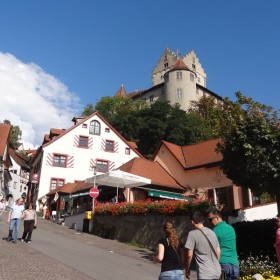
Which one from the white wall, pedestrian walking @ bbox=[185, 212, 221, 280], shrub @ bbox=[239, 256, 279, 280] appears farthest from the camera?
the white wall

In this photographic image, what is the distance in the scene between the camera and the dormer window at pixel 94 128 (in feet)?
147

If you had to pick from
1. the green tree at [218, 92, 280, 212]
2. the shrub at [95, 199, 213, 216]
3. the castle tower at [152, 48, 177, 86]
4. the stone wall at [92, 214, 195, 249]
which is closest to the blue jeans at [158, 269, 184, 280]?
the green tree at [218, 92, 280, 212]

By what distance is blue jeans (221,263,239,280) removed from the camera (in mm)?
6266

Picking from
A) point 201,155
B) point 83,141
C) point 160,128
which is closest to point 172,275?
point 201,155

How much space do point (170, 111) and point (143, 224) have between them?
35.7 m

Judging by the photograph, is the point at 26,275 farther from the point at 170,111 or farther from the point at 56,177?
the point at 170,111

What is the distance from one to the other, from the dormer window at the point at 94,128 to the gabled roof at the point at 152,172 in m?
15.4

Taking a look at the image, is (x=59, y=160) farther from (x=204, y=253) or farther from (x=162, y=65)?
(x=162, y=65)

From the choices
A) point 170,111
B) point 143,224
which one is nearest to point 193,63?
point 170,111

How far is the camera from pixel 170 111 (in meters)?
53.0

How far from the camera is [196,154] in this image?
32031 mm

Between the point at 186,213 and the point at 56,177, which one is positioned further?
the point at 56,177

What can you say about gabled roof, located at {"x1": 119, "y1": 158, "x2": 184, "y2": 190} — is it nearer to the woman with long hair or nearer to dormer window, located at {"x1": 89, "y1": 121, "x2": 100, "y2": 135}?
dormer window, located at {"x1": 89, "y1": 121, "x2": 100, "y2": 135}

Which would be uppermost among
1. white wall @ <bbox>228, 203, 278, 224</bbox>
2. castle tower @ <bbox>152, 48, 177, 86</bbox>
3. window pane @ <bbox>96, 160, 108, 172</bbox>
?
castle tower @ <bbox>152, 48, 177, 86</bbox>
